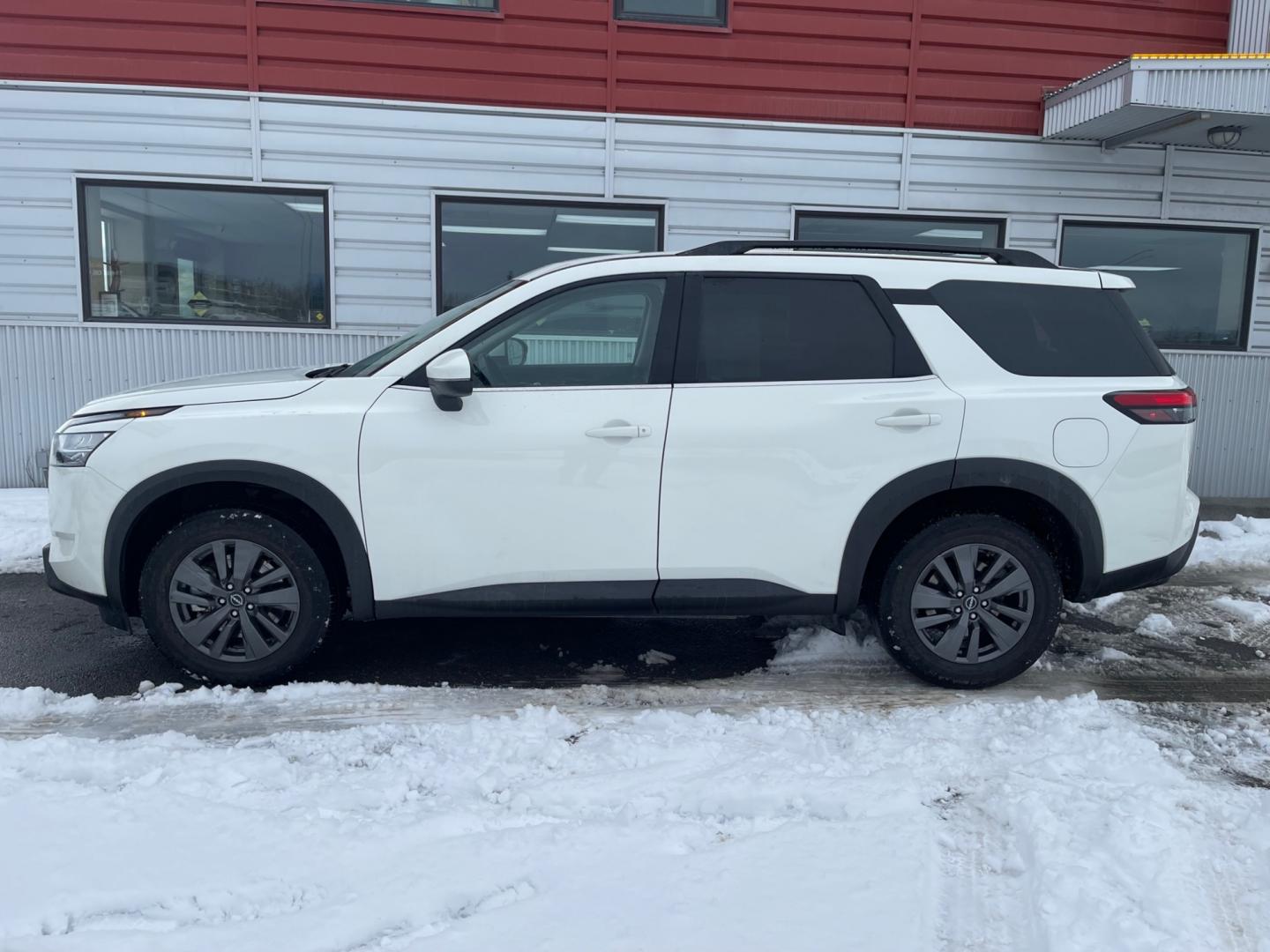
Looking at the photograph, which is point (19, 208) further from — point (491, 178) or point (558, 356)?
point (558, 356)

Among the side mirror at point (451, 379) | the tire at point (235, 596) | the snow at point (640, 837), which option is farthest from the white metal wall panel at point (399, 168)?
the snow at point (640, 837)

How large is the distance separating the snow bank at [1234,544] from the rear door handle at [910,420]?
364 centimetres

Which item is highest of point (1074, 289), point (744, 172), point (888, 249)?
point (744, 172)

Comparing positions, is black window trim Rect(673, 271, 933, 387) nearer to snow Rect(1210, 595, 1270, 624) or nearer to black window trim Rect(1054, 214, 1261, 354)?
snow Rect(1210, 595, 1270, 624)

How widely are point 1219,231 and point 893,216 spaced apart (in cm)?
331

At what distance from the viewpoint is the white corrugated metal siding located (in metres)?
7.80

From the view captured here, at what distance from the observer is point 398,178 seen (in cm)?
802

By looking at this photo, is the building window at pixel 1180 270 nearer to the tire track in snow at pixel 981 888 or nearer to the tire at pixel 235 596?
the tire track in snow at pixel 981 888

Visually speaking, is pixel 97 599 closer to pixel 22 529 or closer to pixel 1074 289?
pixel 22 529

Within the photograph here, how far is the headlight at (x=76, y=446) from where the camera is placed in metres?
3.81

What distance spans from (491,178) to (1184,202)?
21.6 feet

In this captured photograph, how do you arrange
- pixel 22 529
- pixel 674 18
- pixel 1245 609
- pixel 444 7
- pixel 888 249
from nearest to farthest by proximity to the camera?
pixel 888 249, pixel 1245 609, pixel 22 529, pixel 444 7, pixel 674 18

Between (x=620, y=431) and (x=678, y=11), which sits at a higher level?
(x=678, y=11)

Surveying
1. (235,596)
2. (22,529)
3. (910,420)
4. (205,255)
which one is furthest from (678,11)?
(22,529)
